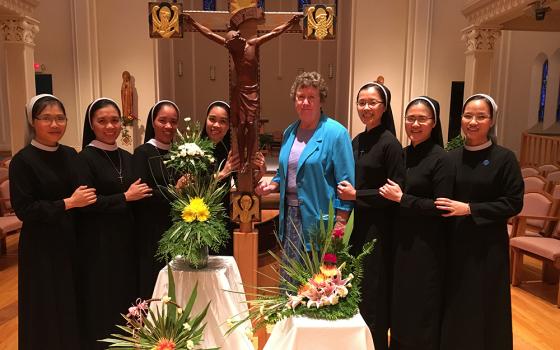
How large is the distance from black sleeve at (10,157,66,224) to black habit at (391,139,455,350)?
1.98 meters

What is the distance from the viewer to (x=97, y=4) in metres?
9.92

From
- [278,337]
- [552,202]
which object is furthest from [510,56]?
[278,337]

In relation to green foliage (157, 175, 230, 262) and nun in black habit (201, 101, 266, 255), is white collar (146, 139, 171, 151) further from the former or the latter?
green foliage (157, 175, 230, 262)

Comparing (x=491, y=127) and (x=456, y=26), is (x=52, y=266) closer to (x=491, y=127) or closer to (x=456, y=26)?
(x=491, y=127)

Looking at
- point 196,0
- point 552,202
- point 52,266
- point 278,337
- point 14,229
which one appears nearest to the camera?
point 278,337

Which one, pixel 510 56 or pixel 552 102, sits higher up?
pixel 510 56

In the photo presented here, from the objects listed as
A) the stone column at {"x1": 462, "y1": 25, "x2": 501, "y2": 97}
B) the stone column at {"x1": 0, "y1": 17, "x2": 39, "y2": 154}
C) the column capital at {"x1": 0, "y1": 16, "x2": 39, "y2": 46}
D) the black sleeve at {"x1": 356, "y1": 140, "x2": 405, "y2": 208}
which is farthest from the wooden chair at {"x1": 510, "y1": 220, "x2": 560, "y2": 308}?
the column capital at {"x1": 0, "y1": 16, "x2": 39, "y2": 46}

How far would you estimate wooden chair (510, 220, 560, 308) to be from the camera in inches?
180

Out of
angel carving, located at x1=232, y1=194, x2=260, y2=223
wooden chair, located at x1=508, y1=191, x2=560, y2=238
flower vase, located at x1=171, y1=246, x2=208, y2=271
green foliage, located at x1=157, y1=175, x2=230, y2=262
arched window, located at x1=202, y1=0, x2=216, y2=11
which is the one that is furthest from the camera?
arched window, located at x1=202, y1=0, x2=216, y2=11

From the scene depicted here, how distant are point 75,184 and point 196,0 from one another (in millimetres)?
12500

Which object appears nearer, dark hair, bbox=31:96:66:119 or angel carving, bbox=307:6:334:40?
dark hair, bbox=31:96:66:119

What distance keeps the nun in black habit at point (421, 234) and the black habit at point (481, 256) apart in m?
0.08

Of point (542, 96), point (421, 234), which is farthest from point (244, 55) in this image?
point (542, 96)

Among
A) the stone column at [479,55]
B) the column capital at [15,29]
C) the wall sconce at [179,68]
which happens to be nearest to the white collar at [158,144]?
Answer: the column capital at [15,29]
